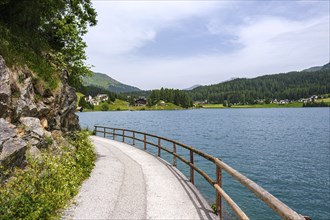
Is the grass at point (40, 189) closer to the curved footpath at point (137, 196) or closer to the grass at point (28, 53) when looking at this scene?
the curved footpath at point (137, 196)

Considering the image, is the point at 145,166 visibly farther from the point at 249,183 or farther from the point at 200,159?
the point at 200,159

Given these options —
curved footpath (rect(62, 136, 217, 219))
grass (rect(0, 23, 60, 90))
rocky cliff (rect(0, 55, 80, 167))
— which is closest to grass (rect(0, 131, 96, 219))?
curved footpath (rect(62, 136, 217, 219))

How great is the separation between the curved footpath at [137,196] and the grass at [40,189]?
1.37 feet

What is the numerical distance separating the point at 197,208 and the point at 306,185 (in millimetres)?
15929

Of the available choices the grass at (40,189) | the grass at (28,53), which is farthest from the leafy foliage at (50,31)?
the grass at (40,189)

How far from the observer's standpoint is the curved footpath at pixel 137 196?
25.8 ft

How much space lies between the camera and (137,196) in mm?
9375

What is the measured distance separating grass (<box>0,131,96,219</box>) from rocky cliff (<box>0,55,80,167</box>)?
1.79ft

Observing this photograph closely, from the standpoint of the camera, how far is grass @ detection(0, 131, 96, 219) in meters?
6.84

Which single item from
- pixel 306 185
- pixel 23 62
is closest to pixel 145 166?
pixel 23 62

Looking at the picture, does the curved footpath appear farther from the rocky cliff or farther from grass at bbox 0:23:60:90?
grass at bbox 0:23:60:90

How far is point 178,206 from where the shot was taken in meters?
8.50

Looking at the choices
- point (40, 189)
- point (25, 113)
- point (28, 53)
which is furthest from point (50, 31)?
point (40, 189)

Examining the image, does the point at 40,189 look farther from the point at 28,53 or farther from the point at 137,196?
the point at 28,53
